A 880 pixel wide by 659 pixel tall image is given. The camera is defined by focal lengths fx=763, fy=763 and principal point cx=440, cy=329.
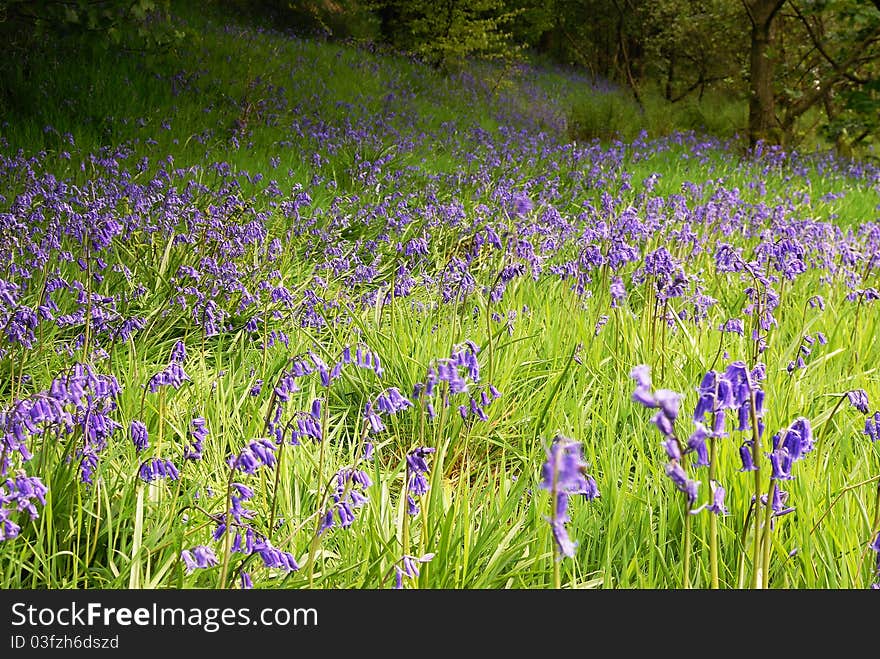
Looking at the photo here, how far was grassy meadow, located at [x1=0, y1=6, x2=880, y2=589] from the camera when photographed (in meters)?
1.79

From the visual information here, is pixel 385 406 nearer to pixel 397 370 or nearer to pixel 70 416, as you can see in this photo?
pixel 70 416

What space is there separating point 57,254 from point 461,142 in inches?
244

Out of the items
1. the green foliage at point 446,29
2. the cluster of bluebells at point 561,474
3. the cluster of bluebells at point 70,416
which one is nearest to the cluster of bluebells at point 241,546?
the cluster of bluebells at point 70,416

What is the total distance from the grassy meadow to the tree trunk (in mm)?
3481

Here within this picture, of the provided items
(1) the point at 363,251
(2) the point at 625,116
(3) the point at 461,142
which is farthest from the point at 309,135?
(2) the point at 625,116

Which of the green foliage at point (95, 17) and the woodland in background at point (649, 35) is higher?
the woodland in background at point (649, 35)

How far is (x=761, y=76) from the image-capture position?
10.9 m

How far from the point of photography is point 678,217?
5141mm

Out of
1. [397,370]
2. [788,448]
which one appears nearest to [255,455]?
[788,448]

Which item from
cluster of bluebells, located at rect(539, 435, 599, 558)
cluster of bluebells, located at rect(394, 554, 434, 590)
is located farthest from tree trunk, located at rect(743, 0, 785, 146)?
cluster of bluebells, located at rect(539, 435, 599, 558)

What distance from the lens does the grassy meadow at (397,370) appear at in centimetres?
179

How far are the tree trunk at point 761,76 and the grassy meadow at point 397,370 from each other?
348 centimetres

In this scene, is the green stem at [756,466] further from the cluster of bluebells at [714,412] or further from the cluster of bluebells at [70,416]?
the cluster of bluebells at [70,416]

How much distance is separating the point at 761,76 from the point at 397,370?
32.2ft
